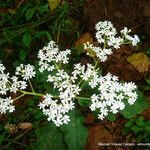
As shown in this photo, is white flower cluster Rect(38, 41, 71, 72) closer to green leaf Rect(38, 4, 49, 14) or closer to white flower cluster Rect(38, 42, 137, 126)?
white flower cluster Rect(38, 42, 137, 126)

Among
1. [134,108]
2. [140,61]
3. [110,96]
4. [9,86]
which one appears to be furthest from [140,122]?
[9,86]

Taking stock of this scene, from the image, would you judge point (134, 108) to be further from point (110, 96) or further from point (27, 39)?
point (27, 39)

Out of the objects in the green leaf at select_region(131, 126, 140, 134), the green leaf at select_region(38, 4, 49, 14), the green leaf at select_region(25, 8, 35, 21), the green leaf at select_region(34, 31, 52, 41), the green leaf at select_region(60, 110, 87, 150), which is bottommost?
the green leaf at select_region(60, 110, 87, 150)

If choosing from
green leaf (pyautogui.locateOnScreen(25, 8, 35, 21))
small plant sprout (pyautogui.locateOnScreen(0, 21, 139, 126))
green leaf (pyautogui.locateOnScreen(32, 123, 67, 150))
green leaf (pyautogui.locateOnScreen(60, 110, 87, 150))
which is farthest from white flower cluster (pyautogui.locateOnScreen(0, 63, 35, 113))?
green leaf (pyautogui.locateOnScreen(25, 8, 35, 21))

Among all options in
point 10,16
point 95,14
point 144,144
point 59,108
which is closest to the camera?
point 59,108

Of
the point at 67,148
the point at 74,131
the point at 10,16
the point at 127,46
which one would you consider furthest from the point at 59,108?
the point at 10,16

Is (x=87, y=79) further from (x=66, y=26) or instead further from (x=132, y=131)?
(x=66, y=26)
